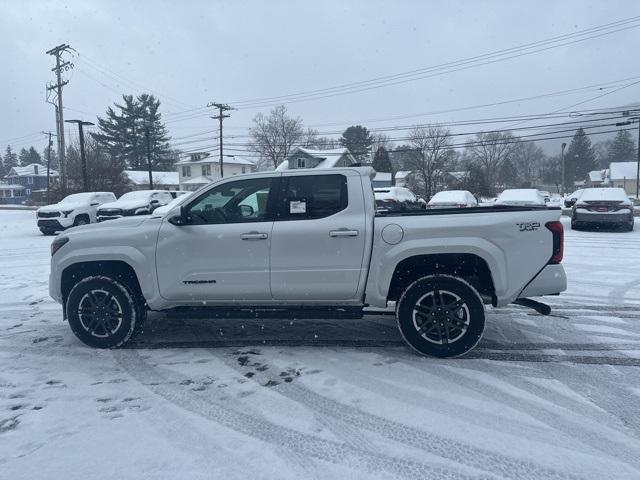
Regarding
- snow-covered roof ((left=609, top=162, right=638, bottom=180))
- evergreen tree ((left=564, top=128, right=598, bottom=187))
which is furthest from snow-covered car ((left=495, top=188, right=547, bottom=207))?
evergreen tree ((left=564, top=128, right=598, bottom=187))

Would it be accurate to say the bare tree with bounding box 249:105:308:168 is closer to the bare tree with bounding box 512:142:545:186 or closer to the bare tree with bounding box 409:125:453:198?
the bare tree with bounding box 409:125:453:198

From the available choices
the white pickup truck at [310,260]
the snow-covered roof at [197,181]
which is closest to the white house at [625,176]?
the snow-covered roof at [197,181]

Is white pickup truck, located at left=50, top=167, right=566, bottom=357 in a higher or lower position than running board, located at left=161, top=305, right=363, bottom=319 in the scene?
higher

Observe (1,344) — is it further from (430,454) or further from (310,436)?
(430,454)

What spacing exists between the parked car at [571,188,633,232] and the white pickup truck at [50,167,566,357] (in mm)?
12988

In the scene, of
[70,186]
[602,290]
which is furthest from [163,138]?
[602,290]

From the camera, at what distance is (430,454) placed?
9.95 ft

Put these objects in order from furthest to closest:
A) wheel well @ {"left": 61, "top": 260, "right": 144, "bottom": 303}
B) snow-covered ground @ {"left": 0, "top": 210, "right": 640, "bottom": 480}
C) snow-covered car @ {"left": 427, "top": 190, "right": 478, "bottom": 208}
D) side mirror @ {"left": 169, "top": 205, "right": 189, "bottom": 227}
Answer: snow-covered car @ {"left": 427, "top": 190, "right": 478, "bottom": 208} < wheel well @ {"left": 61, "top": 260, "right": 144, "bottom": 303} < side mirror @ {"left": 169, "top": 205, "right": 189, "bottom": 227} < snow-covered ground @ {"left": 0, "top": 210, "right": 640, "bottom": 480}

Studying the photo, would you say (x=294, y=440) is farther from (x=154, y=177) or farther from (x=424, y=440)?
(x=154, y=177)

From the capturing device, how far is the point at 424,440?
319 cm

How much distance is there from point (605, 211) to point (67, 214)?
61.0ft

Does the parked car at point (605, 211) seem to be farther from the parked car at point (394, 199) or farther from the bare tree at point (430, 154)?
the bare tree at point (430, 154)

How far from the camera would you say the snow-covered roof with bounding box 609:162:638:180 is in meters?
75.9

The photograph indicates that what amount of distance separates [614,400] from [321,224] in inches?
111
